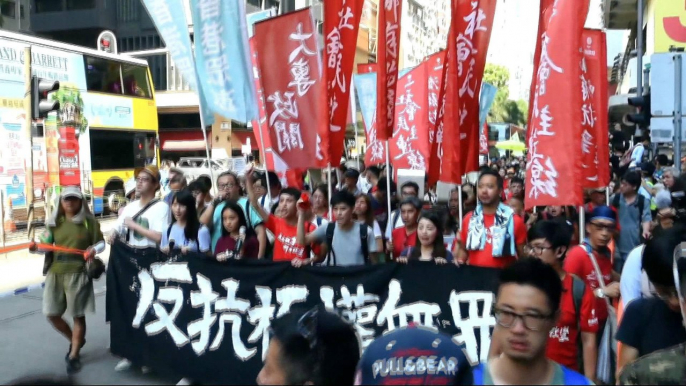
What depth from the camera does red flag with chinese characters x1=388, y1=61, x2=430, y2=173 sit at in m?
10.2

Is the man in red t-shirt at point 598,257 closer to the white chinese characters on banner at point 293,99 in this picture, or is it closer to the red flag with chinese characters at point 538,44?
the red flag with chinese characters at point 538,44

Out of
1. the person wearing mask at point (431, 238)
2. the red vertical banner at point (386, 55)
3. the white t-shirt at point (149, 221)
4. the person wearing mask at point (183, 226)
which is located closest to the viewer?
the person wearing mask at point (431, 238)

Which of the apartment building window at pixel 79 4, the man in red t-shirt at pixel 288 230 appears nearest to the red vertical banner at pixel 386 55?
the man in red t-shirt at pixel 288 230

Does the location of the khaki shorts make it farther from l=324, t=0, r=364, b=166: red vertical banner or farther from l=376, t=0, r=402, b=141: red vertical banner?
l=376, t=0, r=402, b=141: red vertical banner

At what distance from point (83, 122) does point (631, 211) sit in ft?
51.1

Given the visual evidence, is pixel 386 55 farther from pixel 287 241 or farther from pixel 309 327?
pixel 309 327

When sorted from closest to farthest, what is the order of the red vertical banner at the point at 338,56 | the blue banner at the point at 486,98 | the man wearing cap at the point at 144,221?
the man wearing cap at the point at 144,221, the red vertical banner at the point at 338,56, the blue banner at the point at 486,98

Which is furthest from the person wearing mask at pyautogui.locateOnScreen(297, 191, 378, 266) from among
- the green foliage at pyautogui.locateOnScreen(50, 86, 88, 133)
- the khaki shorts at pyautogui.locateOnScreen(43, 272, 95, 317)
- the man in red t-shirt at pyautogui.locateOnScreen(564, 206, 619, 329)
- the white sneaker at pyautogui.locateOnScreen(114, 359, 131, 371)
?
the green foliage at pyautogui.locateOnScreen(50, 86, 88, 133)

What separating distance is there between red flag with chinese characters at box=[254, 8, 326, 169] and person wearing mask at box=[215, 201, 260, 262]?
3.30ft

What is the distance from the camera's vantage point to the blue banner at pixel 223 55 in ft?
23.0

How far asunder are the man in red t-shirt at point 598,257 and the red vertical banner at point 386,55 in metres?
2.38

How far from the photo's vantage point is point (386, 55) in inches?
249

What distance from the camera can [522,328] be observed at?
2.11 metres

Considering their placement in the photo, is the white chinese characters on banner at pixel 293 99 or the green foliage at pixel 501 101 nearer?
the white chinese characters on banner at pixel 293 99
